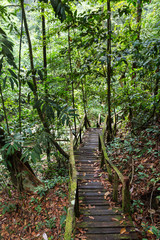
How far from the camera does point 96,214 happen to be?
3.58m

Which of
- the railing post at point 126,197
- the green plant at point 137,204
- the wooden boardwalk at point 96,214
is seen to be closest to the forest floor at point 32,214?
the wooden boardwalk at point 96,214

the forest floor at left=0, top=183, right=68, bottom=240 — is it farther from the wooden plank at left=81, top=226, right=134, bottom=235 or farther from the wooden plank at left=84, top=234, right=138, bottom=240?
the wooden plank at left=84, top=234, right=138, bottom=240

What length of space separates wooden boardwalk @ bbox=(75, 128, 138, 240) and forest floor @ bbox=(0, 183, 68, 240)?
73 cm

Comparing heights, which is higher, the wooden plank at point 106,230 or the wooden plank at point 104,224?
the wooden plank at point 104,224

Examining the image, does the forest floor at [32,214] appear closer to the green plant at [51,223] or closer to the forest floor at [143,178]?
the green plant at [51,223]

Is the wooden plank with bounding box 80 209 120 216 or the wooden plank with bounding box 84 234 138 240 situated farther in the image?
the wooden plank with bounding box 80 209 120 216

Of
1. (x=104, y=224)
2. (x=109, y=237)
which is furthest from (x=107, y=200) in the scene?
(x=109, y=237)

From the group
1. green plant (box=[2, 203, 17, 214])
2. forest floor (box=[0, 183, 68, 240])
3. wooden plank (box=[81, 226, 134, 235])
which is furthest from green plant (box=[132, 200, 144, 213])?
green plant (box=[2, 203, 17, 214])

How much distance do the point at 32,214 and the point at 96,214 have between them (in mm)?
2481

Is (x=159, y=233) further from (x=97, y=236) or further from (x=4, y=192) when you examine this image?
(x=4, y=192)

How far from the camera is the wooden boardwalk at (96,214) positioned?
3062 mm

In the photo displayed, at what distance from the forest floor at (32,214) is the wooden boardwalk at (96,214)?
2.41 ft

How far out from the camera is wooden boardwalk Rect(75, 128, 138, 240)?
10.0 ft

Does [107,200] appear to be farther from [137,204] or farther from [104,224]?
[104,224]
